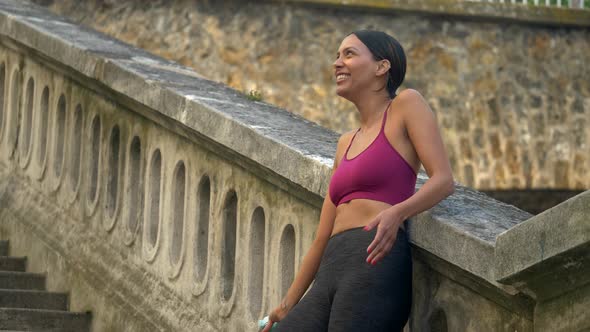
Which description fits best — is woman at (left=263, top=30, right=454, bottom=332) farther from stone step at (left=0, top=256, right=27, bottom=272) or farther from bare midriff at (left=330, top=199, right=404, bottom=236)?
stone step at (left=0, top=256, right=27, bottom=272)

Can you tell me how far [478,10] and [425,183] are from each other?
9.77 m

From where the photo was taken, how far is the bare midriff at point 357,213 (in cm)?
411

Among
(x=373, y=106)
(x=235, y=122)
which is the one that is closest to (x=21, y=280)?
(x=235, y=122)

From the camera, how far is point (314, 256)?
4348mm

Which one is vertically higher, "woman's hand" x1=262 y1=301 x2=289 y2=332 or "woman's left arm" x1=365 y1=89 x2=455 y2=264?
"woman's left arm" x1=365 y1=89 x2=455 y2=264

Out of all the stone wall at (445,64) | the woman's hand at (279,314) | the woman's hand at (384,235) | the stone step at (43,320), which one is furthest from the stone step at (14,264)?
the stone wall at (445,64)

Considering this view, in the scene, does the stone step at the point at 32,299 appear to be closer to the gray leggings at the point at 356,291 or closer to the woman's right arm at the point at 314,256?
the woman's right arm at the point at 314,256

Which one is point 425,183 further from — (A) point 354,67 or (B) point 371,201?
(A) point 354,67

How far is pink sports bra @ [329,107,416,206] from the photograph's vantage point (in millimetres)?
4121

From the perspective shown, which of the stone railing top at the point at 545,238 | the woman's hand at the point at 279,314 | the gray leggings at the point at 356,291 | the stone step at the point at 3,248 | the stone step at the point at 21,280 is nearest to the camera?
the stone railing top at the point at 545,238

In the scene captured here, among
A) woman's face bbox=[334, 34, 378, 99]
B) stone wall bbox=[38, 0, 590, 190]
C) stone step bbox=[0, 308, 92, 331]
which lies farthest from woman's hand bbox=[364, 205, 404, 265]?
stone wall bbox=[38, 0, 590, 190]

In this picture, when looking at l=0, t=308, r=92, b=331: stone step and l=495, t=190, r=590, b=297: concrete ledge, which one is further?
l=0, t=308, r=92, b=331: stone step

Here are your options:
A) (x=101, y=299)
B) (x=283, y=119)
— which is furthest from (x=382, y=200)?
(x=101, y=299)

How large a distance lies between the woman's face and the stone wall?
788 centimetres
